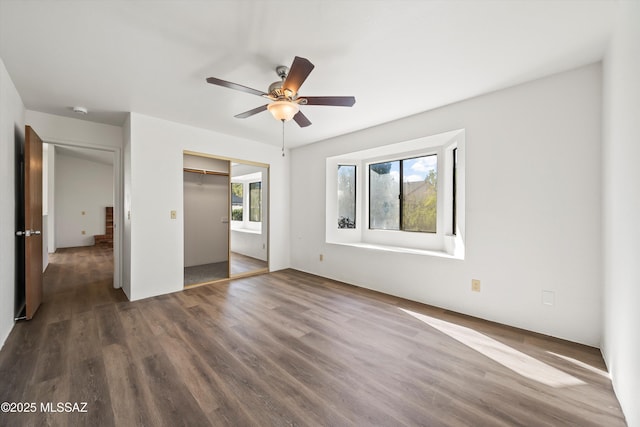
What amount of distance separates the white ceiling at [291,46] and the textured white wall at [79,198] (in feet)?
18.6

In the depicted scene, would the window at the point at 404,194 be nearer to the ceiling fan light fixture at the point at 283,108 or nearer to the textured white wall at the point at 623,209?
the textured white wall at the point at 623,209

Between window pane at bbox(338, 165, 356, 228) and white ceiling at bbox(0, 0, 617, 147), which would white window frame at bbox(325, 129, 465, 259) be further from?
white ceiling at bbox(0, 0, 617, 147)

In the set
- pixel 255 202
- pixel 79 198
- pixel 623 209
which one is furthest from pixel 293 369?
pixel 79 198

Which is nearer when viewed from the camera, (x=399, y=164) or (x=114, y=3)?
(x=114, y=3)

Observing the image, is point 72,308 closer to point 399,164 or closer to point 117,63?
point 117,63

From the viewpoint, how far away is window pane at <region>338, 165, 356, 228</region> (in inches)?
177

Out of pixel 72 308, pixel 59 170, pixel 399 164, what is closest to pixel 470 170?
pixel 399 164

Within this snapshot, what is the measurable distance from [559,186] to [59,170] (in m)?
10.5

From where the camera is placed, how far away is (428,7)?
152 centimetres

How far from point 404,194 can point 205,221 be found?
4104mm

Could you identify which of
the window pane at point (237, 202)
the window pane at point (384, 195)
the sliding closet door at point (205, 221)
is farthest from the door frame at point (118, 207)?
the window pane at point (384, 195)

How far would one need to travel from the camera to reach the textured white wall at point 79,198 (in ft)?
22.7

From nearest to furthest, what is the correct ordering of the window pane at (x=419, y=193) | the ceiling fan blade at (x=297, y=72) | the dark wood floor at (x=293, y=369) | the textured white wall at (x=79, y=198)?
the dark wood floor at (x=293, y=369), the ceiling fan blade at (x=297, y=72), the window pane at (x=419, y=193), the textured white wall at (x=79, y=198)

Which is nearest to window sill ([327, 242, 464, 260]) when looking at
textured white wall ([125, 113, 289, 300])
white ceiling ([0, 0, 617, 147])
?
white ceiling ([0, 0, 617, 147])
